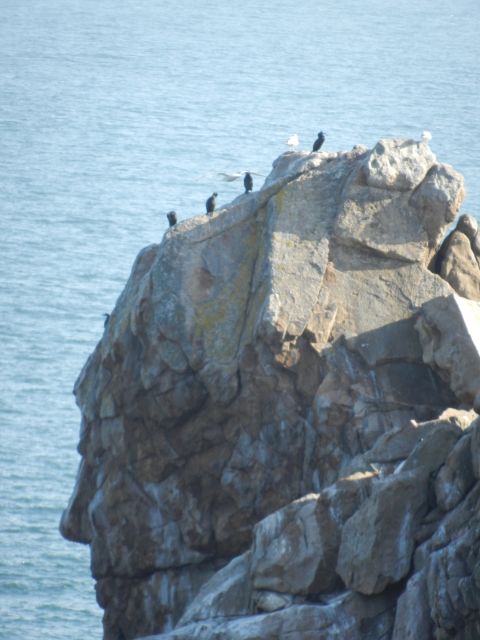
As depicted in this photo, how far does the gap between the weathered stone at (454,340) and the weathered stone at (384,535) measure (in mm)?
5368

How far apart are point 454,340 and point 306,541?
6.18 meters

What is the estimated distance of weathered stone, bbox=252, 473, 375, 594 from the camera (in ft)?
87.7

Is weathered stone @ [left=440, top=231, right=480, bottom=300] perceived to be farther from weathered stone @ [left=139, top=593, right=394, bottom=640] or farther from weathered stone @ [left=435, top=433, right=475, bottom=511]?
weathered stone @ [left=139, top=593, right=394, bottom=640]

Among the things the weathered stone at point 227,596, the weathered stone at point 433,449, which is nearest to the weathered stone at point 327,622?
the weathered stone at point 227,596

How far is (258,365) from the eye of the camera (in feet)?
112

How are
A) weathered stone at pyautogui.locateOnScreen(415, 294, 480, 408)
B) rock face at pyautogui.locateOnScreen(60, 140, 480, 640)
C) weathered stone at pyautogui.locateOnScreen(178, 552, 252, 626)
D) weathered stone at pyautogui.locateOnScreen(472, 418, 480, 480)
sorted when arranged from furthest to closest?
rock face at pyautogui.locateOnScreen(60, 140, 480, 640) → weathered stone at pyautogui.locateOnScreen(415, 294, 480, 408) → weathered stone at pyautogui.locateOnScreen(178, 552, 252, 626) → weathered stone at pyautogui.locateOnScreen(472, 418, 480, 480)

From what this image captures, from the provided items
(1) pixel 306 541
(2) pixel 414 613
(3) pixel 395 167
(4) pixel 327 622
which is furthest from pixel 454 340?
(2) pixel 414 613

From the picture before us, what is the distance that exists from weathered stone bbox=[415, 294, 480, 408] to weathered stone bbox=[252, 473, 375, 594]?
13.8 feet

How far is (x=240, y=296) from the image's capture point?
35.1 m

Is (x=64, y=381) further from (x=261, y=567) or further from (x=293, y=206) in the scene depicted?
(x=261, y=567)

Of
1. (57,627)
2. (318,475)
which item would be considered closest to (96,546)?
(318,475)

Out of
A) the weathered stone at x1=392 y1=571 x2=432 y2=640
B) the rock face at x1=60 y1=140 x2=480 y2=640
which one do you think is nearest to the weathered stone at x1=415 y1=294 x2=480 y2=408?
the rock face at x1=60 y1=140 x2=480 y2=640

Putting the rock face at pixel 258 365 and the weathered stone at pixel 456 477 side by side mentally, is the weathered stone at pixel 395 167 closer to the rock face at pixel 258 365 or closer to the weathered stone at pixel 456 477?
the rock face at pixel 258 365

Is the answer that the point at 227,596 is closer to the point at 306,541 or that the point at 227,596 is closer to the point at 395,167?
the point at 306,541
